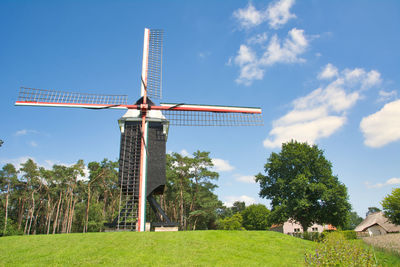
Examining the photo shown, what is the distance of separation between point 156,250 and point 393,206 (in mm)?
35099

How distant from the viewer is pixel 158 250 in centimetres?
1344

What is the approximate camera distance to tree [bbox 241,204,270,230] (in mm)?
60375

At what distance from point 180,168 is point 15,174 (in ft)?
92.0

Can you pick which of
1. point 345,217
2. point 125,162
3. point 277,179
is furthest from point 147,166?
point 345,217

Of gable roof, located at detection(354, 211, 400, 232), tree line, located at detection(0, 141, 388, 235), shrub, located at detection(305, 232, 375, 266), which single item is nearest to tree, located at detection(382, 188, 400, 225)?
tree line, located at detection(0, 141, 388, 235)

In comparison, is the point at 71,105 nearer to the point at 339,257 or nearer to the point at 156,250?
the point at 156,250

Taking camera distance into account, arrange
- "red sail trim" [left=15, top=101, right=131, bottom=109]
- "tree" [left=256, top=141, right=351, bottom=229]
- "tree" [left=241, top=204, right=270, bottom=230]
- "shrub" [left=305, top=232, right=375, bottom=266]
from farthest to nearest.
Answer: "tree" [left=241, top=204, right=270, bottom=230]
"tree" [left=256, top=141, right=351, bottom=229]
"red sail trim" [left=15, top=101, right=131, bottom=109]
"shrub" [left=305, top=232, right=375, bottom=266]

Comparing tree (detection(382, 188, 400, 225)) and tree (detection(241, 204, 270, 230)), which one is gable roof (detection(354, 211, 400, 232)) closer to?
tree (detection(382, 188, 400, 225))

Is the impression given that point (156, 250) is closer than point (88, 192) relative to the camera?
Yes

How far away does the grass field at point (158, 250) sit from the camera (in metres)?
11.9

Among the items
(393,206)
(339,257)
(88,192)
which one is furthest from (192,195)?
(339,257)

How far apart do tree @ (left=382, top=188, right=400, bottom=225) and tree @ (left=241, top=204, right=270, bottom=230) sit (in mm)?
27258

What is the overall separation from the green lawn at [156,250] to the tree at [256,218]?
4532 centimetres

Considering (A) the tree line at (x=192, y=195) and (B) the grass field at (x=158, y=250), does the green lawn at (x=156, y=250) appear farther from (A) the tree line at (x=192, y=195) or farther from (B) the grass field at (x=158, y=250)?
(A) the tree line at (x=192, y=195)
